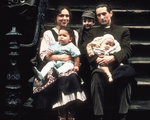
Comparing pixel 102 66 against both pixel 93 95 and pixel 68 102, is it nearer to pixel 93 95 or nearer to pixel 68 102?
pixel 93 95

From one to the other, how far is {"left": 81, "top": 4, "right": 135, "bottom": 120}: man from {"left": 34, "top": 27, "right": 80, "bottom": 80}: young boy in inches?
7.7

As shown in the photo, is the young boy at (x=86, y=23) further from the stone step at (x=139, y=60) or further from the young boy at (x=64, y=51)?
the stone step at (x=139, y=60)

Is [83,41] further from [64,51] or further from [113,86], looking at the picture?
[113,86]

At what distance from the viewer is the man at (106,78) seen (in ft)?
8.40

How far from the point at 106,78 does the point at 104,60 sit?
0.81ft

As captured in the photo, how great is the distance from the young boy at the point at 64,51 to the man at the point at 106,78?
0.20 meters

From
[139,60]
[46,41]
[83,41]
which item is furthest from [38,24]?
[139,60]

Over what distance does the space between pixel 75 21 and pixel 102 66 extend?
4.88 feet

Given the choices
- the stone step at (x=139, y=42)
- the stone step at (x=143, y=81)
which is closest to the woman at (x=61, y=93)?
the stone step at (x=143, y=81)

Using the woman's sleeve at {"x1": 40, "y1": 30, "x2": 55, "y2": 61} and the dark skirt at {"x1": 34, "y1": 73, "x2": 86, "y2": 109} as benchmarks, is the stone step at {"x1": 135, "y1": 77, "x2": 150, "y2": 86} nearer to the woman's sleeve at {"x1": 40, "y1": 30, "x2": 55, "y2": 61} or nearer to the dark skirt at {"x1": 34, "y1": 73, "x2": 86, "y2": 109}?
the dark skirt at {"x1": 34, "y1": 73, "x2": 86, "y2": 109}

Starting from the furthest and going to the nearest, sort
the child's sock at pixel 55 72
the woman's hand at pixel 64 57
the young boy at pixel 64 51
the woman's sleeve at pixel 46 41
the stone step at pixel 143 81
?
the stone step at pixel 143 81
the woman's sleeve at pixel 46 41
the woman's hand at pixel 64 57
the young boy at pixel 64 51
the child's sock at pixel 55 72

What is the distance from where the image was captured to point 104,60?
2.68 meters

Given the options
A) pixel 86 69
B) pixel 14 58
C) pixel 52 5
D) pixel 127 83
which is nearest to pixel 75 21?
pixel 52 5

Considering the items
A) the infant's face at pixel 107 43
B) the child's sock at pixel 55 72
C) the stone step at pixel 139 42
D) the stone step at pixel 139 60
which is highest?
the infant's face at pixel 107 43
